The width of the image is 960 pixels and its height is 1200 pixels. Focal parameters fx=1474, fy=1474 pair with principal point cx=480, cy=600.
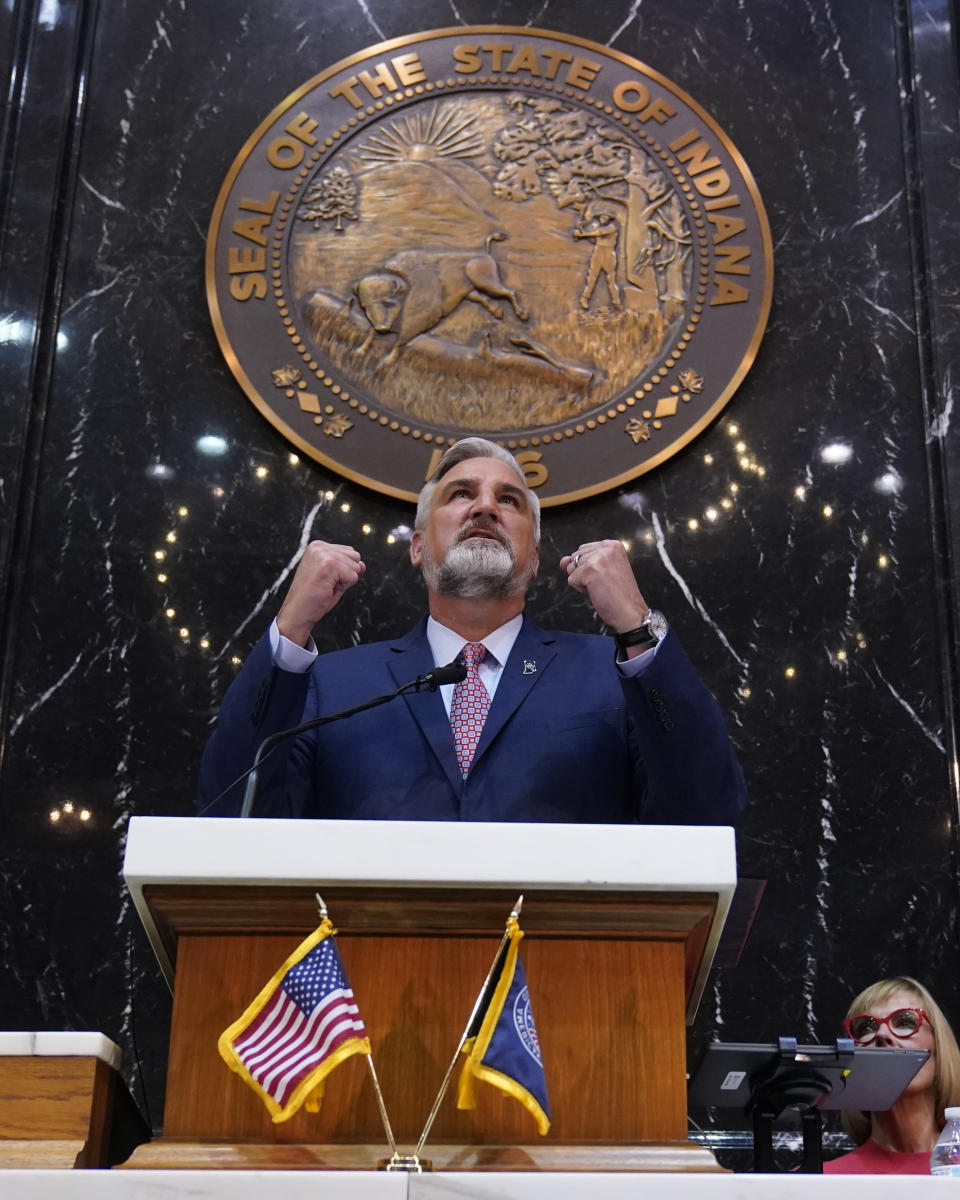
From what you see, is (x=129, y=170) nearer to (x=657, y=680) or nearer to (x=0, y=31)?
(x=0, y=31)

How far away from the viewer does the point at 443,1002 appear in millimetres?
1675

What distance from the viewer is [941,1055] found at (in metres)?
3.11

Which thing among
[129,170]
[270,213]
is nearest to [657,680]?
[270,213]

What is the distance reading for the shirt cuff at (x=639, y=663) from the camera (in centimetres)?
224

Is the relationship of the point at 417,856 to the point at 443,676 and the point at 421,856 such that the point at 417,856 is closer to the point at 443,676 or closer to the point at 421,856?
the point at 421,856

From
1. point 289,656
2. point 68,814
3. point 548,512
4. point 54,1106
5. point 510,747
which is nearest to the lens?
point 54,1106

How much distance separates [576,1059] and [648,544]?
235 centimetres

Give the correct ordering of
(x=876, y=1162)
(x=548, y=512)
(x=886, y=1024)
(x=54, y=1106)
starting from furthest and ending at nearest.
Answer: (x=548, y=512) → (x=886, y=1024) → (x=876, y=1162) → (x=54, y=1106)

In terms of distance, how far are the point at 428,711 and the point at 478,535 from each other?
48 centimetres

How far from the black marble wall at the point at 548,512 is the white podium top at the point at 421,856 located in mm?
1930

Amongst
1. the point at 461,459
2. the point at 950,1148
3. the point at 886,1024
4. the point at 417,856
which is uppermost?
the point at 461,459

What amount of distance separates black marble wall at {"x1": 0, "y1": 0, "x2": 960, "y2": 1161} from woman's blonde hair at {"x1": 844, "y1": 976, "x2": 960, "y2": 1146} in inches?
9.2

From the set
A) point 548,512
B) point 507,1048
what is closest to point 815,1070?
point 507,1048

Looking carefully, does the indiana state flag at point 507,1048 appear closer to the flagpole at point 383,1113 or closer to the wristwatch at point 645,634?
the flagpole at point 383,1113
